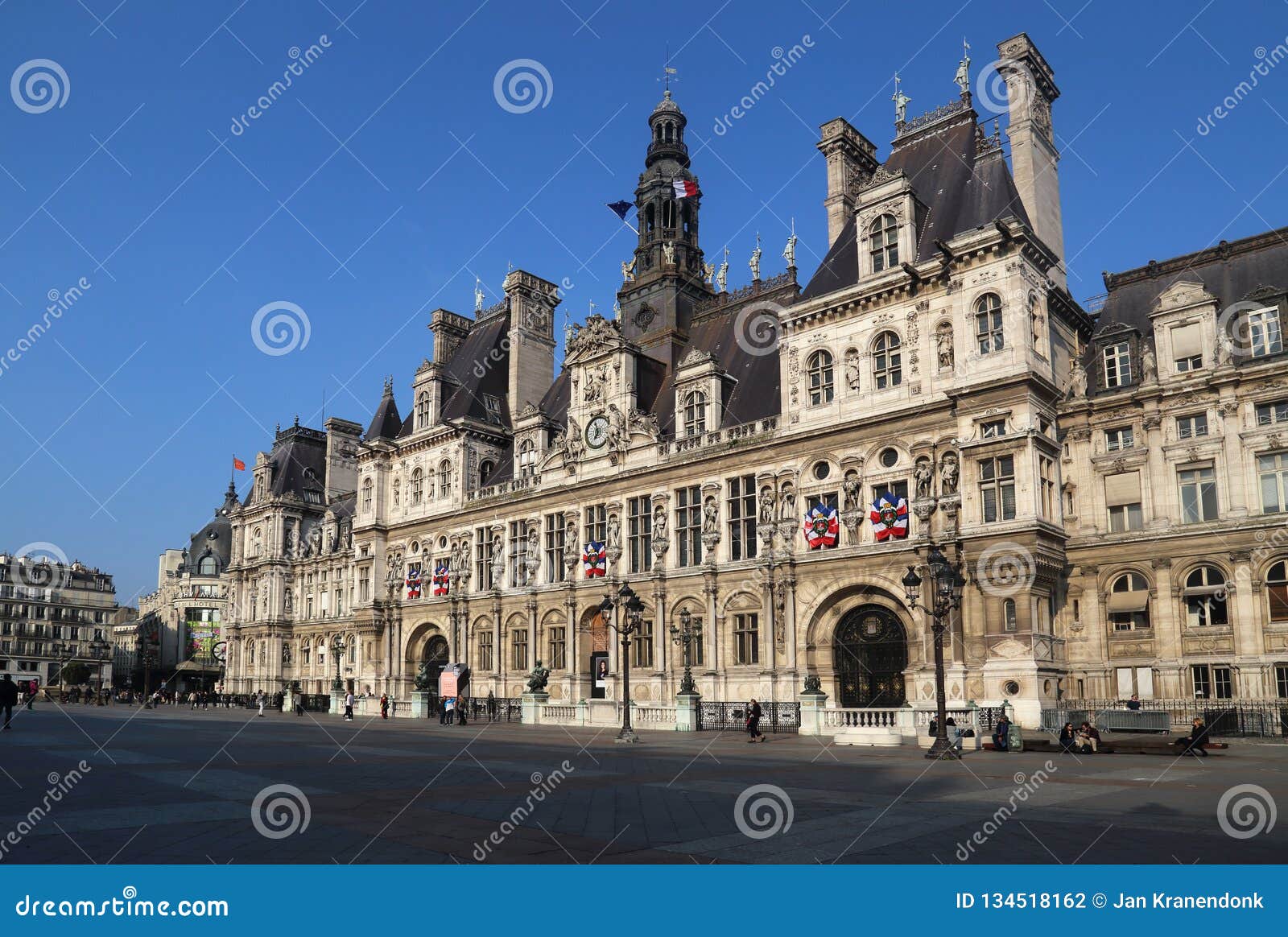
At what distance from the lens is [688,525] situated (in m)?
46.5

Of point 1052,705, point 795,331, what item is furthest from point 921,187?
point 1052,705

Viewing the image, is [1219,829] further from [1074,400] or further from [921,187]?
[921,187]

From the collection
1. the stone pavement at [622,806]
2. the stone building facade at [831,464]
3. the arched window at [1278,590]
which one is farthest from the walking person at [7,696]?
the arched window at [1278,590]

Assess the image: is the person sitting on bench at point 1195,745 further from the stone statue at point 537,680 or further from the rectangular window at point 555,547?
the rectangular window at point 555,547

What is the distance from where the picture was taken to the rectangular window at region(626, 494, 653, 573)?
48344 millimetres

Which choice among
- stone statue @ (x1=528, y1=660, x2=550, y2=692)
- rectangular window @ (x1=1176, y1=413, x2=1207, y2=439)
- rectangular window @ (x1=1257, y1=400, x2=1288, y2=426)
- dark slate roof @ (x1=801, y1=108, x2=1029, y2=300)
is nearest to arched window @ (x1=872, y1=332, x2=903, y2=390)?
dark slate roof @ (x1=801, y1=108, x2=1029, y2=300)

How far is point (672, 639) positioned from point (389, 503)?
27.6 metres

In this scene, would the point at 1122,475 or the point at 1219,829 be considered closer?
the point at 1219,829

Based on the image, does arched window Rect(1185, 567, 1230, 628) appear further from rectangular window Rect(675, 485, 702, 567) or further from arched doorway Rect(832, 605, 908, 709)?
rectangular window Rect(675, 485, 702, 567)

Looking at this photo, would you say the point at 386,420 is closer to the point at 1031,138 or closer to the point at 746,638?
the point at 746,638

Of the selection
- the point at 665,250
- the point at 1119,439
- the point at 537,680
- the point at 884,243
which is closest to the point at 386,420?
the point at 665,250

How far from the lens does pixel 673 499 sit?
47219 mm

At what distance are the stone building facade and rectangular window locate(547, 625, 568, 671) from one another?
0.43ft

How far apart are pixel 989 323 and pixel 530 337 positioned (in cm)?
3416
